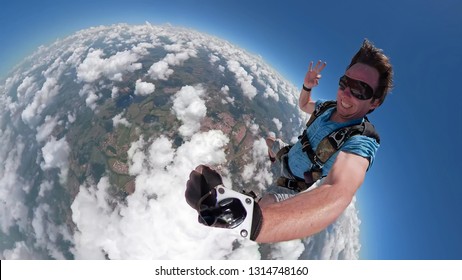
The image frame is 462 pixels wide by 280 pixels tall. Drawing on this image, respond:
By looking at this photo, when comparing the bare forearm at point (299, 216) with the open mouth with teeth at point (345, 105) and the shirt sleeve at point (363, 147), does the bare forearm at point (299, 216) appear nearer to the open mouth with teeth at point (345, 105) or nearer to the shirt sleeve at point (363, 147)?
the shirt sleeve at point (363, 147)

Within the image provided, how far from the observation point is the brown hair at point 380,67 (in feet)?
7.63

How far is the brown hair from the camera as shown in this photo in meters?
2.33

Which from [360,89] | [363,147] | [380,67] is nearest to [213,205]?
[363,147]

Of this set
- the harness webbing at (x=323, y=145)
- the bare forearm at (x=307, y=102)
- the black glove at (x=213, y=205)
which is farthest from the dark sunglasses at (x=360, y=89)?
the black glove at (x=213, y=205)

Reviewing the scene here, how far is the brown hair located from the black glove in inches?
73.6

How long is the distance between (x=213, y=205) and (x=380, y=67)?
210 centimetres

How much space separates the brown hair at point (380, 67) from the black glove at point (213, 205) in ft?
6.14

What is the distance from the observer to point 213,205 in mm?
1188

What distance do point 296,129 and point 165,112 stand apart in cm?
1710

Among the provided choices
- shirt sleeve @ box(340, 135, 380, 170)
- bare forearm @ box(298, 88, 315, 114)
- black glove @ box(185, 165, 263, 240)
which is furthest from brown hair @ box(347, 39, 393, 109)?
black glove @ box(185, 165, 263, 240)

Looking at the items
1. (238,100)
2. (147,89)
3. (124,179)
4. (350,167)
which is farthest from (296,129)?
(350,167)

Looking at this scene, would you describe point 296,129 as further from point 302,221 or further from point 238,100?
point 302,221

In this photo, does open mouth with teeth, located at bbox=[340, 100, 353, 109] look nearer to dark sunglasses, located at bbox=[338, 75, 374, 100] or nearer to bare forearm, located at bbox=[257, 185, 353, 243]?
dark sunglasses, located at bbox=[338, 75, 374, 100]

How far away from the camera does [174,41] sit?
48.4m
